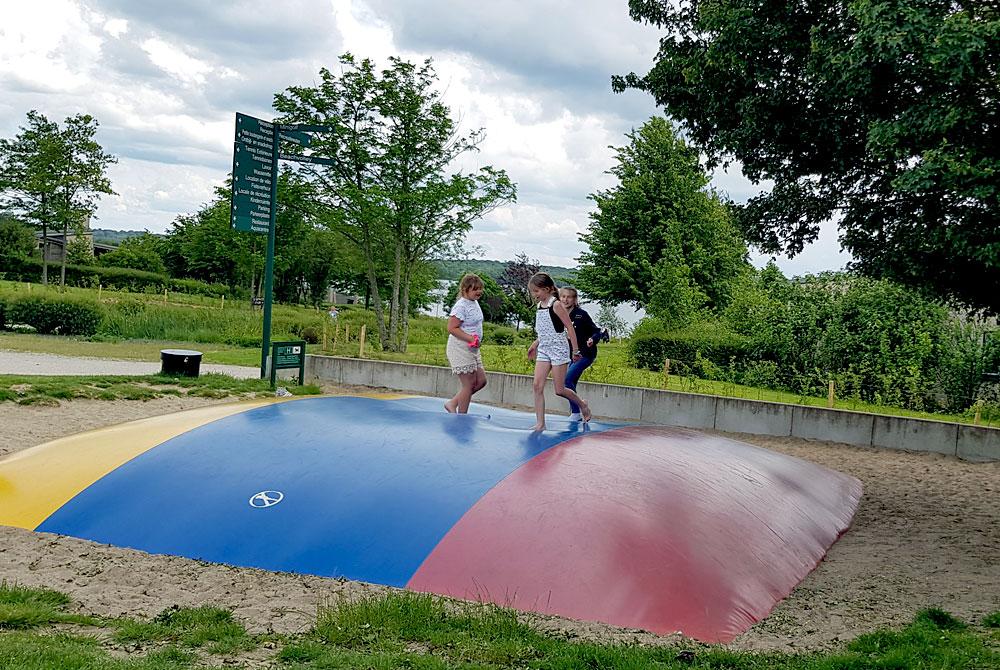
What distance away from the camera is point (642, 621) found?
5367 millimetres

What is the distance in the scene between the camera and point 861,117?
26.7 ft

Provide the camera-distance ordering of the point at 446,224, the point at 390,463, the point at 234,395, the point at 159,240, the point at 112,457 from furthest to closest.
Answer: the point at 159,240 < the point at 446,224 < the point at 234,395 < the point at 112,457 < the point at 390,463

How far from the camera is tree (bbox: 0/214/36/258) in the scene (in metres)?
46.4

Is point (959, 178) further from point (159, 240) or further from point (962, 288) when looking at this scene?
point (159, 240)

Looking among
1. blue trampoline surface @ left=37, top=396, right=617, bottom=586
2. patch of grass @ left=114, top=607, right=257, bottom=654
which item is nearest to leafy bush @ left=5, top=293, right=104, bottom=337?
blue trampoline surface @ left=37, top=396, right=617, bottom=586

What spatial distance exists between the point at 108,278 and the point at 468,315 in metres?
43.9

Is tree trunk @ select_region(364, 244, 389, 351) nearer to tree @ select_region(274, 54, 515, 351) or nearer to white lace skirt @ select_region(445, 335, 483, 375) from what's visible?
tree @ select_region(274, 54, 515, 351)

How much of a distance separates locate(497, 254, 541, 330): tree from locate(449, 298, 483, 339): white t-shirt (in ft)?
114

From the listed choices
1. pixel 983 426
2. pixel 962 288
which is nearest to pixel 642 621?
pixel 962 288

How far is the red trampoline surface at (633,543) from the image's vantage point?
18.3ft

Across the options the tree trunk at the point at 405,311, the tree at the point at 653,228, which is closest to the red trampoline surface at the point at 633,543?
the tree trunk at the point at 405,311

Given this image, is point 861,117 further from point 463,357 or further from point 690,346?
point 690,346

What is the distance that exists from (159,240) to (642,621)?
64.8 metres

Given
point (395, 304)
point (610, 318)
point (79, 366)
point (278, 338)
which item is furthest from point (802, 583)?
point (610, 318)
